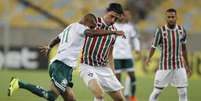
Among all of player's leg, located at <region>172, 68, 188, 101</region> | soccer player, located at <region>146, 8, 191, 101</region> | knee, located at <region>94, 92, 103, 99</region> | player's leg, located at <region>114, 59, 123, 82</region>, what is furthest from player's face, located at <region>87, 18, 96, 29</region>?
player's leg, located at <region>114, 59, 123, 82</region>

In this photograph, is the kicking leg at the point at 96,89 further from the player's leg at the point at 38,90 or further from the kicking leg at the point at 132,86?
the kicking leg at the point at 132,86

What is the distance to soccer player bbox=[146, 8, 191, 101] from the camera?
42.6 feet

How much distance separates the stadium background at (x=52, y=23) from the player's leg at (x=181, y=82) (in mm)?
11565

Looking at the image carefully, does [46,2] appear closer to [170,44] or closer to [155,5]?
[155,5]

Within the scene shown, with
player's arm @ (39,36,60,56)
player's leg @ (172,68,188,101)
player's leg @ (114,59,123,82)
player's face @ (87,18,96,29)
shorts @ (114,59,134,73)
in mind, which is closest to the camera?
player's face @ (87,18,96,29)

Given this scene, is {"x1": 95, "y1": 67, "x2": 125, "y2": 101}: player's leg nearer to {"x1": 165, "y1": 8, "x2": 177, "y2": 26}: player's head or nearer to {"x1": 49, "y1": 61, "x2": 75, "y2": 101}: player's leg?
{"x1": 49, "y1": 61, "x2": 75, "y2": 101}: player's leg

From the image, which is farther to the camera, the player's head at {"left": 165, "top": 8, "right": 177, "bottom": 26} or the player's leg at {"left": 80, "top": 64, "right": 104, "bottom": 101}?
the player's head at {"left": 165, "top": 8, "right": 177, "bottom": 26}

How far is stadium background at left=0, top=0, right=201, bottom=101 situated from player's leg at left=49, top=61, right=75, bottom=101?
13704 mm

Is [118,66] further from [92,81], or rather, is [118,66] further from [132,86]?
[92,81]

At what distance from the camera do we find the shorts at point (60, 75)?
35.7ft

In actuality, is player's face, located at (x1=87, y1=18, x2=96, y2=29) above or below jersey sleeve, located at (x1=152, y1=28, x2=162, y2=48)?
above

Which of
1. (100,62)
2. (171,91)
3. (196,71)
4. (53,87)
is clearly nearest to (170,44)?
→ (100,62)

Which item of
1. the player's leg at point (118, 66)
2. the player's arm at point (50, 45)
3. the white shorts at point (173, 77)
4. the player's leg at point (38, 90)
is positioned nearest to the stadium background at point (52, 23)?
the player's leg at point (118, 66)

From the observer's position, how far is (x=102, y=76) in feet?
37.4
